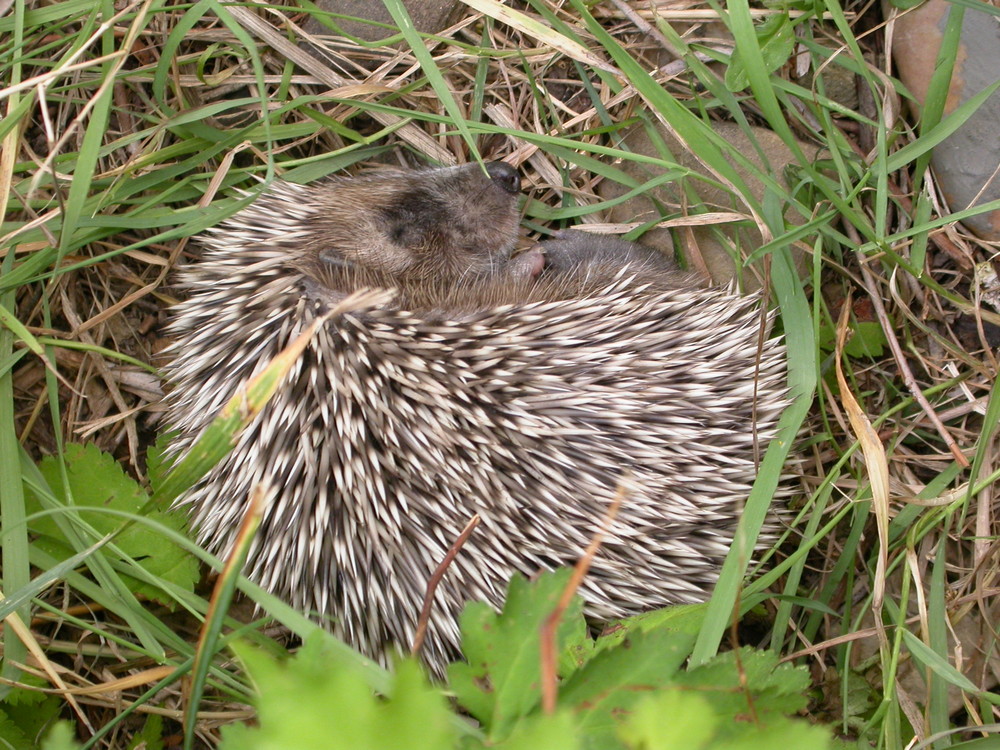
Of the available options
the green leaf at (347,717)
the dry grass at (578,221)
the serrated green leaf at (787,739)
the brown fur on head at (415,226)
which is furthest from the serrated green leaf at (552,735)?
the brown fur on head at (415,226)

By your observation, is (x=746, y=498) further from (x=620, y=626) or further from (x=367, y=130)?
(x=367, y=130)

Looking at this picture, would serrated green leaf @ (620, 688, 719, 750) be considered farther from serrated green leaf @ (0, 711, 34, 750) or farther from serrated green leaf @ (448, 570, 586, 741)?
serrated green leaf @ (0, 711, 34, 750)

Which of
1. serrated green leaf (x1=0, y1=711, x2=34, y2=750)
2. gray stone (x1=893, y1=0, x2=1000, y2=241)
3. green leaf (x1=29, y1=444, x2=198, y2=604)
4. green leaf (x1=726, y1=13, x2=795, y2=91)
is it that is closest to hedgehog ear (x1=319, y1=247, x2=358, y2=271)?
green leaf (x1=29, y1=444, x2=198, y2=604)

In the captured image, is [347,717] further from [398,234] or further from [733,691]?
[398,234]

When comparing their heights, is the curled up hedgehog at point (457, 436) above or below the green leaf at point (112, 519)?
above

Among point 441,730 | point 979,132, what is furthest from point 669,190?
point 441,730

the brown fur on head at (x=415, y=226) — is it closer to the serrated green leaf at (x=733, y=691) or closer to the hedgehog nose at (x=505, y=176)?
the hedgehog nose at (x=505, y=176)
